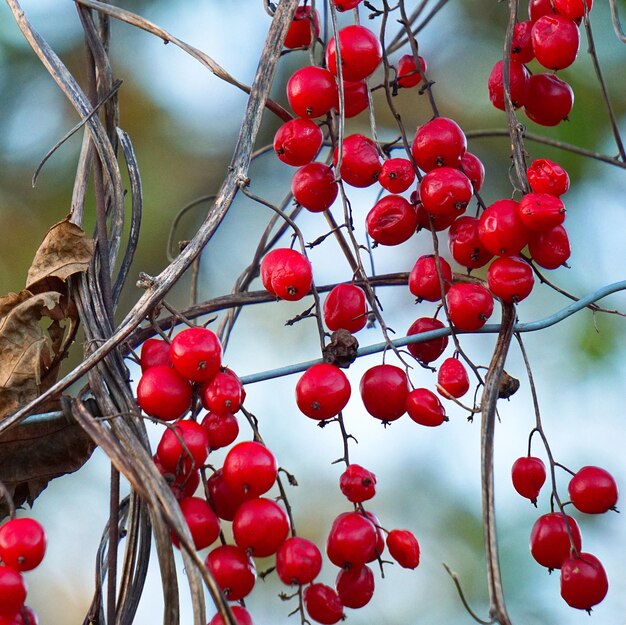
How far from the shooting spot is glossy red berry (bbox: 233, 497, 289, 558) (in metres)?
0.61

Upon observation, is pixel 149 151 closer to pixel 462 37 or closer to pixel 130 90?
pixel 130 90

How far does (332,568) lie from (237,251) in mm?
789

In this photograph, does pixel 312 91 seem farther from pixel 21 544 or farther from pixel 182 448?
pixel 21 544

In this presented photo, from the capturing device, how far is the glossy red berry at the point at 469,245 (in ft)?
2.43

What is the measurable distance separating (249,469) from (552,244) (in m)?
0.32

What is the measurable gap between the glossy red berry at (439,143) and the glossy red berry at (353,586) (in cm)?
35

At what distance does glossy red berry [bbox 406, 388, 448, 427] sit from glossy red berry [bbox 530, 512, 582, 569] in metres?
0.13

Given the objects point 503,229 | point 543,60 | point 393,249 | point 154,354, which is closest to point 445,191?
point 503,229

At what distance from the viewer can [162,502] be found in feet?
1.81

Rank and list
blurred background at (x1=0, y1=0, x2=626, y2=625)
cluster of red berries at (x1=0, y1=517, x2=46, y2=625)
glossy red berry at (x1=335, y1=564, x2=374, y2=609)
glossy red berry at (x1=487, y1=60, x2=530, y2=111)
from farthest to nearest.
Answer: blurred background at (x1=0, y1=0, x2=626, y2=625), glossy red berry at (x1=487, y1=60, x2=530, y2=111), glossy red berry at (x1=335, y1=564, x2=374, y2=609), cluster of red berries at (x1=0, y1=517, x2=46, y2=625)

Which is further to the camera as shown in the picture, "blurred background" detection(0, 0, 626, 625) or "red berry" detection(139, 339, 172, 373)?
"blurred background" detection(0, 0, 626, 625)

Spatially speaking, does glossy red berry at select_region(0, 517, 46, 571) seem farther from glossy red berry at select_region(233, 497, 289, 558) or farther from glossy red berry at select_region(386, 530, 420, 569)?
glossy red berry at select_region(386, 530, 420, 569)

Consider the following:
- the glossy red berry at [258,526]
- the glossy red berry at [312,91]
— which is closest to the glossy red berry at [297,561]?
the glossy red berry at [258,526]

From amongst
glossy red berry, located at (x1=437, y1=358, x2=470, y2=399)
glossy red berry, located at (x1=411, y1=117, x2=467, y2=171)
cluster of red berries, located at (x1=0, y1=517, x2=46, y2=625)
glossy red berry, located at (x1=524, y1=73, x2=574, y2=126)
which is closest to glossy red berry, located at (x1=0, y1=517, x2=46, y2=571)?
cluster of red berries, located at (x1=0, y1=517, x2=46, y2=625)
